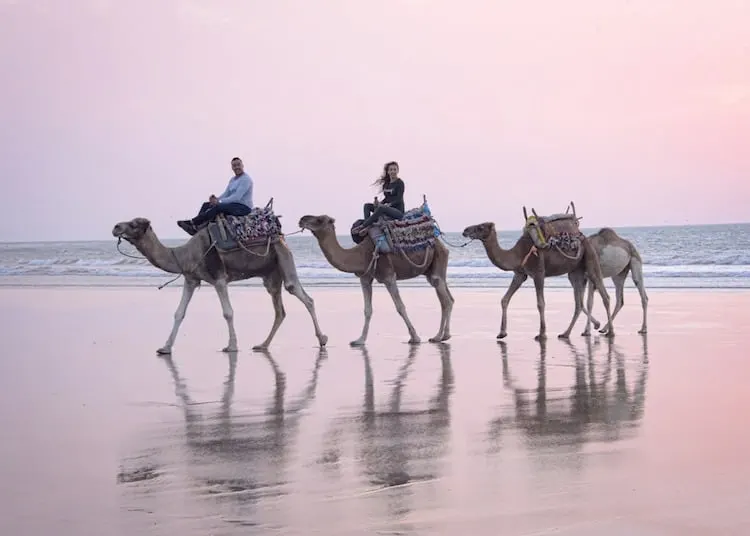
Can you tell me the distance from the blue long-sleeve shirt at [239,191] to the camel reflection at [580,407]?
3.93m

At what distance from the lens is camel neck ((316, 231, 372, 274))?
45.1 feet

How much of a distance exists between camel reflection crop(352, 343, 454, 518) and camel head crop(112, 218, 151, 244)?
4240mm

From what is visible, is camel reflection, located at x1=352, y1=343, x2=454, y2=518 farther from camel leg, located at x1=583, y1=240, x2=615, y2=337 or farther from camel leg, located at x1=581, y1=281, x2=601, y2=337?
camel leg, located at x1=583, y1=240, x2=615, y2=337

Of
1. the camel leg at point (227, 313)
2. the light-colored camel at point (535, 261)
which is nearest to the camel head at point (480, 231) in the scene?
the light-colored camel at point (535, 261)

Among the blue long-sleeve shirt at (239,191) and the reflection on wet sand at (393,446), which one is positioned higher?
the blue long-sleeve shirt at (239,191)

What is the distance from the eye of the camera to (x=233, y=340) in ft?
42.7

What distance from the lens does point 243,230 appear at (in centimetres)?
1312

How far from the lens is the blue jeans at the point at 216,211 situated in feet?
43.1

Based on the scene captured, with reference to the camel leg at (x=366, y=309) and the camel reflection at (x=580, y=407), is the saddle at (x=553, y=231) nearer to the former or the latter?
the camel leg at (x=366, y=309)

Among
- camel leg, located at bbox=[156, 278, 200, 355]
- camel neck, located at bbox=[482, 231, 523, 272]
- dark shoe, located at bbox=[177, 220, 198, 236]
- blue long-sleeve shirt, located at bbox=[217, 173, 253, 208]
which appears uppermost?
blue long-sleeve shirt, located at bbox=[217, 173, 253, 208]

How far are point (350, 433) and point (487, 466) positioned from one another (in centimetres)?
136

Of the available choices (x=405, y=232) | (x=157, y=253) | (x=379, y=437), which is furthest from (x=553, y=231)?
(x=379, y=437)

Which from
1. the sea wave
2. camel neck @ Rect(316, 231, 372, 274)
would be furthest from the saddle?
the sea wave

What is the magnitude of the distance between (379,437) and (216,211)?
6.38m
